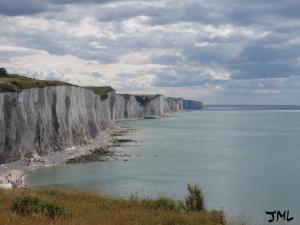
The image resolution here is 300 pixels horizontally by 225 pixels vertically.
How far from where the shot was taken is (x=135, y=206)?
52.2 feet

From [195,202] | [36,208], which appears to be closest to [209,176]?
[195,202]

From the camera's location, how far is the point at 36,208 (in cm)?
1254

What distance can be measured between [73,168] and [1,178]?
13.2 m

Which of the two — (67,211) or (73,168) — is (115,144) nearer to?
(73,168)

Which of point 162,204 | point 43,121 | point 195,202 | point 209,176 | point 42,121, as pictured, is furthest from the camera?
point 43,121

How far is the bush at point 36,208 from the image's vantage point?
486 inches

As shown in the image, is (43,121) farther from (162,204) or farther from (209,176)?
(162,204)

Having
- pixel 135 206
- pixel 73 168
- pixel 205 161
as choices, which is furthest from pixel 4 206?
pixel 205 161

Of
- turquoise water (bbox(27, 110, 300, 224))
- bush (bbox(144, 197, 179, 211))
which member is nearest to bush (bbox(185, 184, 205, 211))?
bush (bbox(144, 197, 179, 211))

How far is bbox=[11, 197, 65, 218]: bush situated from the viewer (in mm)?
12336

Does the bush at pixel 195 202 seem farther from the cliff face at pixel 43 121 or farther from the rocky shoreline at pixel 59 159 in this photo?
the cliff face at pixel 43 121

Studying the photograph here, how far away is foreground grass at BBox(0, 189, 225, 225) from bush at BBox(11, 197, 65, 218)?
0.63ft

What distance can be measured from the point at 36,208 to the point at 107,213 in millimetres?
2107

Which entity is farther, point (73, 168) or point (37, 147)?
point (37, 147)
